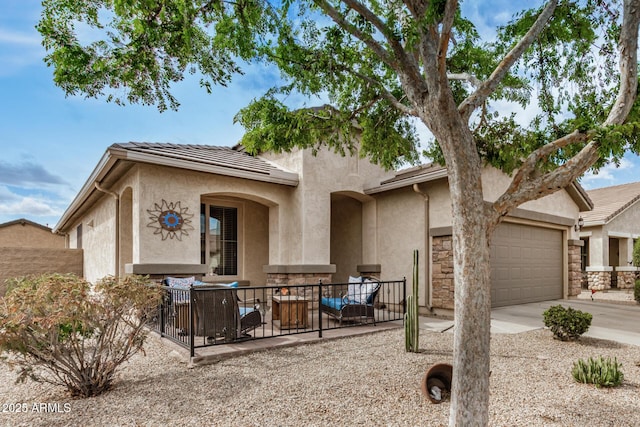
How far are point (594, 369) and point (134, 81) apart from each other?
22.3 ft

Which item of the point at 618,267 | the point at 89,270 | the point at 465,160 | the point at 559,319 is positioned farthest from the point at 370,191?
the point at 618,267

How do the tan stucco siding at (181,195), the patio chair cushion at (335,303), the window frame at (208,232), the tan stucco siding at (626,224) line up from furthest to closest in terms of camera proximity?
the tan stucco siding at (626,224)
the window frame at (208,232)
the tan stucco siding at (181,195)
the patio chair cushion at (335,303)

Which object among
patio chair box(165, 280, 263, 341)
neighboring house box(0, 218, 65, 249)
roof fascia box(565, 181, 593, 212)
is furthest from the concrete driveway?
neighboring house box(0, 218, 65, 249)

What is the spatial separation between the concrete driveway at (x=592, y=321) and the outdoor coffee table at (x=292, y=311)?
8.91ft

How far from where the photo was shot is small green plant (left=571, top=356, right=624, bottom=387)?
14.9 feet

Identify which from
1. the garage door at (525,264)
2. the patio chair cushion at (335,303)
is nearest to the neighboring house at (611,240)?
the garage door at (525,264)

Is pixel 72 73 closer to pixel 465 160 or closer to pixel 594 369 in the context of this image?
pixel 465 160

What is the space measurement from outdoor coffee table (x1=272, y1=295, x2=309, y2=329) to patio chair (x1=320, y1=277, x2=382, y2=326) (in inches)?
33.1

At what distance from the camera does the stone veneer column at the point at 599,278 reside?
1692cm

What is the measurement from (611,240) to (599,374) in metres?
18.5

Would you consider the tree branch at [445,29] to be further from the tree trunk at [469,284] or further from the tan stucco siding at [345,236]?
the tan stucco siding at [345,236]

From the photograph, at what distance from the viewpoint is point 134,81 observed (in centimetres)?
468

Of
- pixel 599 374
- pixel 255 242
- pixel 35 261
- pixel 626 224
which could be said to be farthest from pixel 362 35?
pixel 626 224

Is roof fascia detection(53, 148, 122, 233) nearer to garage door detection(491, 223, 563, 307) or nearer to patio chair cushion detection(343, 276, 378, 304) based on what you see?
patio chair cushion detection(343, 276, 378, 304)
